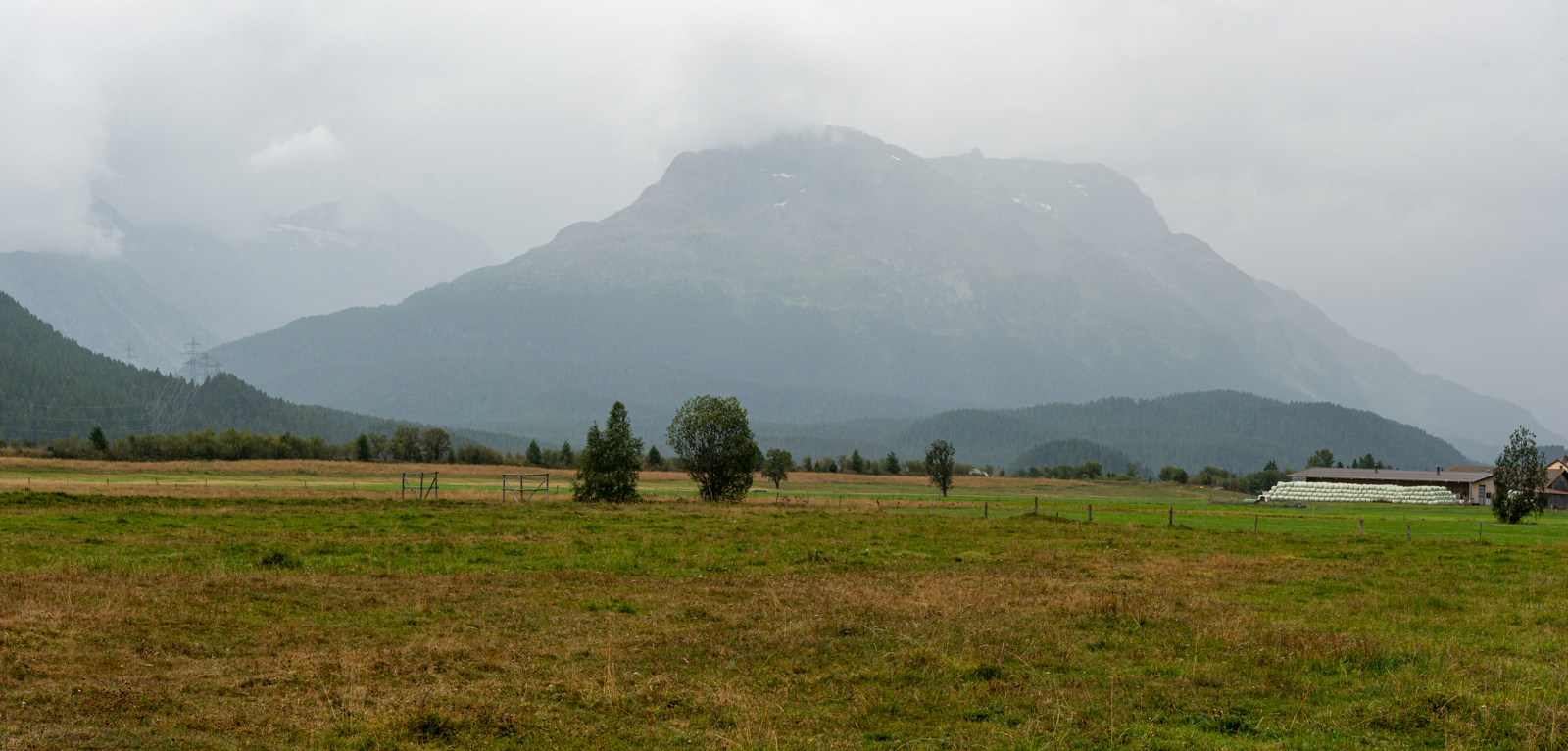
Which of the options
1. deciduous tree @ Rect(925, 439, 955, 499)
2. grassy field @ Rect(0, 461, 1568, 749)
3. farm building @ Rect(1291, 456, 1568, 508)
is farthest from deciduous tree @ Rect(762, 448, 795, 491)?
grassy field @ Rect(0, 461, 1568, 749)

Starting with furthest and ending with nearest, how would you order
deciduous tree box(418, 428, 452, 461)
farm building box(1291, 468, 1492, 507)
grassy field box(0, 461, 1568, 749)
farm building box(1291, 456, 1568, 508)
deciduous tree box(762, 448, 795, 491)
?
1. deciduous tree box(418, 428, 452, 461)
2. farm building box(1291, 468, 1492, 507)
3. farm building box(1291, 456, 1568, 508)
4. deciduous tree box(762, 448, 795, 491)
5. grassy field box(0, 461, 1568, 749)

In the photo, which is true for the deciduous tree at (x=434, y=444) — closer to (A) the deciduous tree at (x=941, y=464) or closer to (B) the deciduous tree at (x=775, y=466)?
(B) the deciduous tree at (x=775, y=466)

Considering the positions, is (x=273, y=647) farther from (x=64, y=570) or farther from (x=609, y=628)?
(x=64, y=570)

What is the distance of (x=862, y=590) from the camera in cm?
2744

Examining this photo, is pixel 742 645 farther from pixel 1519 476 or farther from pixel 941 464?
pixel 941 464

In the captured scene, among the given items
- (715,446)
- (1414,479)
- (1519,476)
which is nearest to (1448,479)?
(1414,479)

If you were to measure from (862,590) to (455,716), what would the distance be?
1533 centimetres

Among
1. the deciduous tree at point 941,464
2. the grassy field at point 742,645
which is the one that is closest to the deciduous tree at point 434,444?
the deciduous tree at point 941,464

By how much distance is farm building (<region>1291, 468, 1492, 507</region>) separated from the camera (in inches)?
5965

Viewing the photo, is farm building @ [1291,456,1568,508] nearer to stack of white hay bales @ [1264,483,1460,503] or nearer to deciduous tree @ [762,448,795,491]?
stack of white hay bales @ [1264,483,1460,503]

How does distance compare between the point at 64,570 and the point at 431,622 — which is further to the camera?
the point at 64,570

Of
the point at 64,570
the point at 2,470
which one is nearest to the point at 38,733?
the point at 64,570

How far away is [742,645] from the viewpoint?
19.7 metres

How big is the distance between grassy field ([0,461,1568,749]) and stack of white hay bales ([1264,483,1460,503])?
119m
